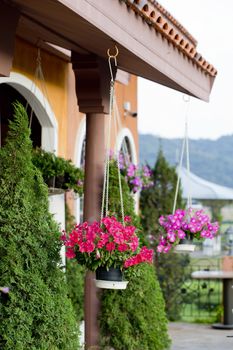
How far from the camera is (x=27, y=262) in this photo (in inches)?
202

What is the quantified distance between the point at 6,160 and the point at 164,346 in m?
3.10

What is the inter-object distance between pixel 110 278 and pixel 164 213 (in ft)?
32.1

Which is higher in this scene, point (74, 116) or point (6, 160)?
point (74, 116)

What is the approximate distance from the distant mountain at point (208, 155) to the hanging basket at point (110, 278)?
224 feet

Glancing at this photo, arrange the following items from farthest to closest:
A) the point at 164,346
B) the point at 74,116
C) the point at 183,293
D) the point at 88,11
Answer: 1. the point at 183,293
2. the point at 74,116
3. the point at 164,346
4. the point at 88,11

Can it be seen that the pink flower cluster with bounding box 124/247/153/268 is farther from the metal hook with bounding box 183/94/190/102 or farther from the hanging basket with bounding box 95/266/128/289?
the metal hook with bounding box 183/94/190/102

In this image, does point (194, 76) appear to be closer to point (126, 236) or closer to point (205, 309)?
point (126, 236)

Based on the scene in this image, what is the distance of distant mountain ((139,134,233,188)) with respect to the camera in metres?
75.9

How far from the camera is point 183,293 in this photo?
15.0 meters

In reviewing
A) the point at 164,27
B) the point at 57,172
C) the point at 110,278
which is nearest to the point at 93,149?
the point at 57,172

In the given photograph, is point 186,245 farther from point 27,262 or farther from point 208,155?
point 208,155

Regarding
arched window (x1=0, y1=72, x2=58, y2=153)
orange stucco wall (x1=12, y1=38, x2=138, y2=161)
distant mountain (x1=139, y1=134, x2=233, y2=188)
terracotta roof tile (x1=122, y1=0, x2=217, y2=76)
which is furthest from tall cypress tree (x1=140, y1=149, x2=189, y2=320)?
distant mountain (x1=139, y1=134, x2=233, y2=188)

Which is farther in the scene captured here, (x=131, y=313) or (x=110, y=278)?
(x=131, y=313)

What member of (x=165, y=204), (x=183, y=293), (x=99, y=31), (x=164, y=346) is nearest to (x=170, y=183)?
(x=165, y=204)
